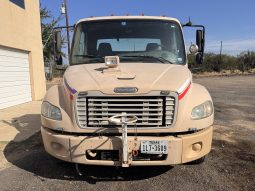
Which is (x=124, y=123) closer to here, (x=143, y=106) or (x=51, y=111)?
(x=143, y=106)

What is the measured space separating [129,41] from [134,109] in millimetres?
2014

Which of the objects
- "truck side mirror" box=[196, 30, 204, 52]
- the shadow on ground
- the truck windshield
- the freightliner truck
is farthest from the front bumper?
"truck side mirror" box=[196, 30, 204, 52]

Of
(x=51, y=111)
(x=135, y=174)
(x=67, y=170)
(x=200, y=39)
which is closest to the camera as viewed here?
(x=51, y=111)

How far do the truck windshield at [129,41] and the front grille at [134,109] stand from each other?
145 centimetres

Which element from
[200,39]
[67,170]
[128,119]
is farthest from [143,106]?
[200,39]

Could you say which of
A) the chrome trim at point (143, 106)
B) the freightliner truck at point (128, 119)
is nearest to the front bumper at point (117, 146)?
the freightliner truck at point (128, 119)

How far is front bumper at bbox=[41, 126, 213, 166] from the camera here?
4320mm

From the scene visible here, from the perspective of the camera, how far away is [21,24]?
47.0ft

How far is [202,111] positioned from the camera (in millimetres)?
4586

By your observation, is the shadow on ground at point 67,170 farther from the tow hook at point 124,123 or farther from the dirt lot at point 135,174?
the tow hook at point 124,123

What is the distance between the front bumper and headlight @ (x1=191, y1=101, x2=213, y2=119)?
0.22m

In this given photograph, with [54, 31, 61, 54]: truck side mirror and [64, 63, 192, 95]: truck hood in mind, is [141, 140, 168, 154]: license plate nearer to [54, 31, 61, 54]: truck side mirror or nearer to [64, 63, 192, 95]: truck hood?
[64, 63, 192, 95]: truck hood

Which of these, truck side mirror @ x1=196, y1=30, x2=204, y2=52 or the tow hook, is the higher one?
truck side mirror @ x1=196, y1=30, x2=204, y2=52

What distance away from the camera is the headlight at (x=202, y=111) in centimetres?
451
